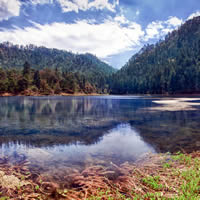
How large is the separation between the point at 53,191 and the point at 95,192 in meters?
1.70

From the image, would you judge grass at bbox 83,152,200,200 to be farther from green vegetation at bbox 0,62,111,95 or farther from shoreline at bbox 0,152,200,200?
green vegetation at bbox 0,62,111,95

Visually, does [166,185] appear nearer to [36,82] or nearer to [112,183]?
[112,183]

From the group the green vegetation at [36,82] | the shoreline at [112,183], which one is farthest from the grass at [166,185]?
the green vegetation at [36,82]

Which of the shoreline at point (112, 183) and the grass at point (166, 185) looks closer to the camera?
the grass at point (166, 185)

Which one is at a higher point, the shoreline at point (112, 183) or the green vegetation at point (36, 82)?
the green vegetation at point (36, 82)

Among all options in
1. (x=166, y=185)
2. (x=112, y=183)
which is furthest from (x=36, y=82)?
(x=166, y=185)

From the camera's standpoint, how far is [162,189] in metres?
5.84

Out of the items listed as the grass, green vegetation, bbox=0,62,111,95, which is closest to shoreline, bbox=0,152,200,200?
the grass

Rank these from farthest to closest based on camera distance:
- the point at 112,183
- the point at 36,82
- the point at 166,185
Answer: the point at 36,82
the point at 112,183
the point at 166,185

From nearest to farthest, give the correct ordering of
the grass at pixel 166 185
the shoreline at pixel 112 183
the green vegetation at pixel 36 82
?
the grass at pixel 166 185 → the shoreline at pixel 112 183 → the green vegetation at pixel 36 82

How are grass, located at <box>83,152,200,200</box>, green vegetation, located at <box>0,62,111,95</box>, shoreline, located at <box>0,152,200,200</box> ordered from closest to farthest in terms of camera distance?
grass, located at <box>83,152,200,200</box>
shoreline, located at <box>0,152,200,200</box>
green vegetation, located at <box>0,62,111,95</box>

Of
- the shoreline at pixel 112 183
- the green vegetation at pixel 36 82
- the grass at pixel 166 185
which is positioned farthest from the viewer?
the green vegetation at pixel 36 82

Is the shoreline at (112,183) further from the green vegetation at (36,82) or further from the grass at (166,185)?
the green vegetation at (36,82)

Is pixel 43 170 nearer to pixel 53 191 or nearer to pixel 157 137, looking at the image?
pixel 53 191
